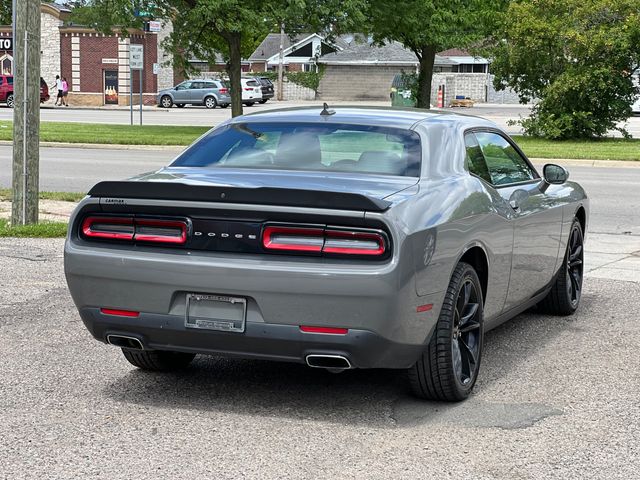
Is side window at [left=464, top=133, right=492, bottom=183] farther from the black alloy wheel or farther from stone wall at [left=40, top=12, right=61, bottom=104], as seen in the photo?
stone wall at [left=40, top=12, right=61, bottom=104]

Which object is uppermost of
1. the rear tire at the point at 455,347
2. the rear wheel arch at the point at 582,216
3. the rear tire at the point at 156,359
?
the rear wheel arch at the point at 582,216

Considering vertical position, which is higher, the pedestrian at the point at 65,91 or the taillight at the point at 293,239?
the taillight at the point at 293,239

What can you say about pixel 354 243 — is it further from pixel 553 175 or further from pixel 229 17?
pixel 229 17

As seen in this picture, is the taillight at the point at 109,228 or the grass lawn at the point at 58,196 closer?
the taillight at the point at 109,228

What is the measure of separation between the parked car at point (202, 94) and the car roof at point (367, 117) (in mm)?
A: 57367

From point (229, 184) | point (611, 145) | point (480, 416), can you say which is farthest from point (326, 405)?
point (611, 145)

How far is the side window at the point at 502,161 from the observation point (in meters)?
7.04

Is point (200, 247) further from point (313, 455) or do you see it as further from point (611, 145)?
point (611, 145)

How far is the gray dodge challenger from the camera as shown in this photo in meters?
5.25

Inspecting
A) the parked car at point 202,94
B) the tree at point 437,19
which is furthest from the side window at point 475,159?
the parked car at point 202,94

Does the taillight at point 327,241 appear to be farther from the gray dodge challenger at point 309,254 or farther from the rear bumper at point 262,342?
the rear bumper at point 262,342

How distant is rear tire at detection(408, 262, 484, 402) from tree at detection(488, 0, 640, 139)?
2442 cm

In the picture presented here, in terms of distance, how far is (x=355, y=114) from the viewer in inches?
267

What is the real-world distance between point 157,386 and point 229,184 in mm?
1279
